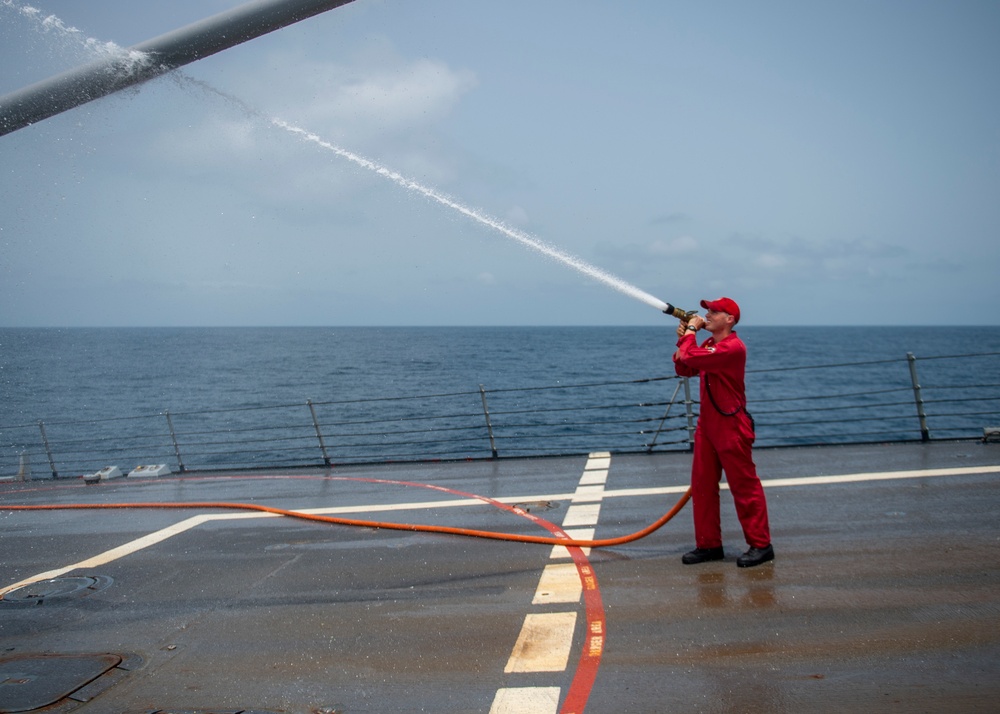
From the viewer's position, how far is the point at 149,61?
4.93 metres

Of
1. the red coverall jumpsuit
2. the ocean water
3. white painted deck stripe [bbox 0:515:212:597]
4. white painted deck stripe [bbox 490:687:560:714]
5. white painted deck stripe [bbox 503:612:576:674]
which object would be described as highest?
the red coverall jumpsuit

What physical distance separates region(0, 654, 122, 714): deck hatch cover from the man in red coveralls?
466 centimetres

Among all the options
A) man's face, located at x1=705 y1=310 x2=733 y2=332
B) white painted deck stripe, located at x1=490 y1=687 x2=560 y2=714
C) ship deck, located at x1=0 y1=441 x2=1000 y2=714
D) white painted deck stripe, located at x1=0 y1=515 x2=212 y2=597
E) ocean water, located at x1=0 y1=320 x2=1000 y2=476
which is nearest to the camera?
white painted deck stripe, located at x1=490 y1=687 x2=560 y2=714

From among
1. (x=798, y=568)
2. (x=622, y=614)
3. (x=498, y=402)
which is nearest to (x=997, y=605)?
(x=798, y=568)

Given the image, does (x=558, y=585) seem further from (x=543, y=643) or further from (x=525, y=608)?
(x=543, y=643)

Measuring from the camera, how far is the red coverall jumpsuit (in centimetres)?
665

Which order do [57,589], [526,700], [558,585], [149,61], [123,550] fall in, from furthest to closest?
1. [123,550]
2. [57,589]
3. [558,585]
4. [149,61]
5. [526,700]

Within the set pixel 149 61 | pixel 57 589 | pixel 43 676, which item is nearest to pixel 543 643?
pixel 43 676

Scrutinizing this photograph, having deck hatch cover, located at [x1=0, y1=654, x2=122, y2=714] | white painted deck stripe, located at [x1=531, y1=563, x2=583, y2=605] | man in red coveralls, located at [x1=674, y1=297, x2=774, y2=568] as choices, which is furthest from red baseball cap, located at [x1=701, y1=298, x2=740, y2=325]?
deck hatch cover, located at [x1=0, y1=654, x2=122, y2=714]

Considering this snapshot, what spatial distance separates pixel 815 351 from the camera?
113812 mm

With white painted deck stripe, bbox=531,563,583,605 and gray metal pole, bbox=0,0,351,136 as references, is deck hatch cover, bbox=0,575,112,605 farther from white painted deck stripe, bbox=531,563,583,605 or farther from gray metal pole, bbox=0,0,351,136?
gray metal pole, bbox=0,0,351,136

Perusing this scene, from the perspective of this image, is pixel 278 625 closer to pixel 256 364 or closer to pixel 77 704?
pixel 77 704

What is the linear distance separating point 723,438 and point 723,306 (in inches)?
44.0

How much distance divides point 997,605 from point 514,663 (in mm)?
3391
